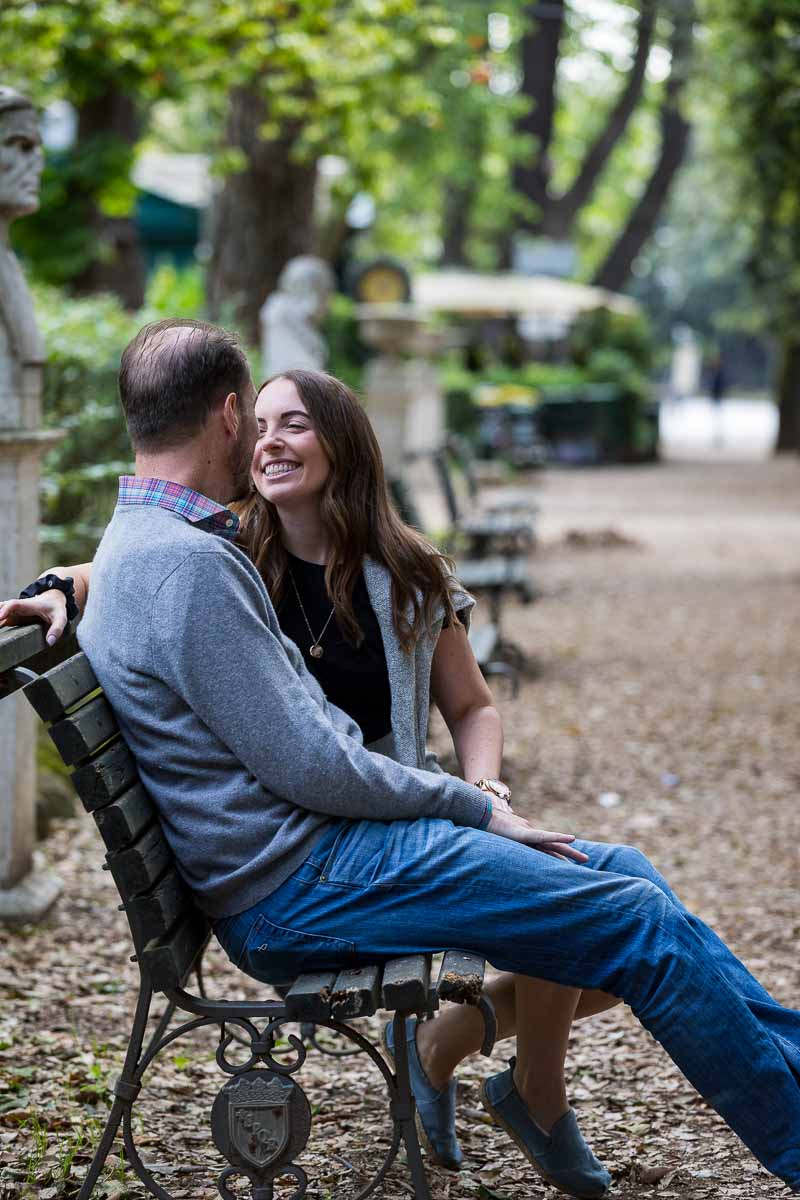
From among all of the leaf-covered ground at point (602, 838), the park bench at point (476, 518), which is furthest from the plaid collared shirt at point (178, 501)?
the park bench at point (476, 518)

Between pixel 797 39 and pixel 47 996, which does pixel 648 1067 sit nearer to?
pixel 47 996

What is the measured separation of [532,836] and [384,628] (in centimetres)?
51

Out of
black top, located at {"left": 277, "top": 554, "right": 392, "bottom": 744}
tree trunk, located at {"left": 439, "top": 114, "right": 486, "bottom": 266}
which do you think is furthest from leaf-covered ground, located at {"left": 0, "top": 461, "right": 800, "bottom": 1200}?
tree trunk, located at {"left": 439, "top": 114, "right": 486, "bottom": 266}

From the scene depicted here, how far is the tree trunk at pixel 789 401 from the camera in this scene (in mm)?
27562

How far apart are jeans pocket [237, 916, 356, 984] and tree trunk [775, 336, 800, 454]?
2616 centimetres

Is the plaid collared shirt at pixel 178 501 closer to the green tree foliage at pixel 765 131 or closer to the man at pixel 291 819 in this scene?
the man at pixel 291 819

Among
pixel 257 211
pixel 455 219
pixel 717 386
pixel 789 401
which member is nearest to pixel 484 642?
pixel 257 211

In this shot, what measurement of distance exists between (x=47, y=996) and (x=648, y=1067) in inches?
63.3

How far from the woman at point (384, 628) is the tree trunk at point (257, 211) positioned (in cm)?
1090

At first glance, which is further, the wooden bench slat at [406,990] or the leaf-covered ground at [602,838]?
the leaf-covered ground at [602,838]

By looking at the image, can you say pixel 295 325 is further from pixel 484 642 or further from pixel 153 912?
pixel 153 912

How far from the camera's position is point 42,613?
2.90 metres

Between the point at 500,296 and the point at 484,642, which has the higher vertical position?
the point at 500,296

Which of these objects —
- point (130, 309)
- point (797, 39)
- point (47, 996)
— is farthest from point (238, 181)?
point (47, 996)
